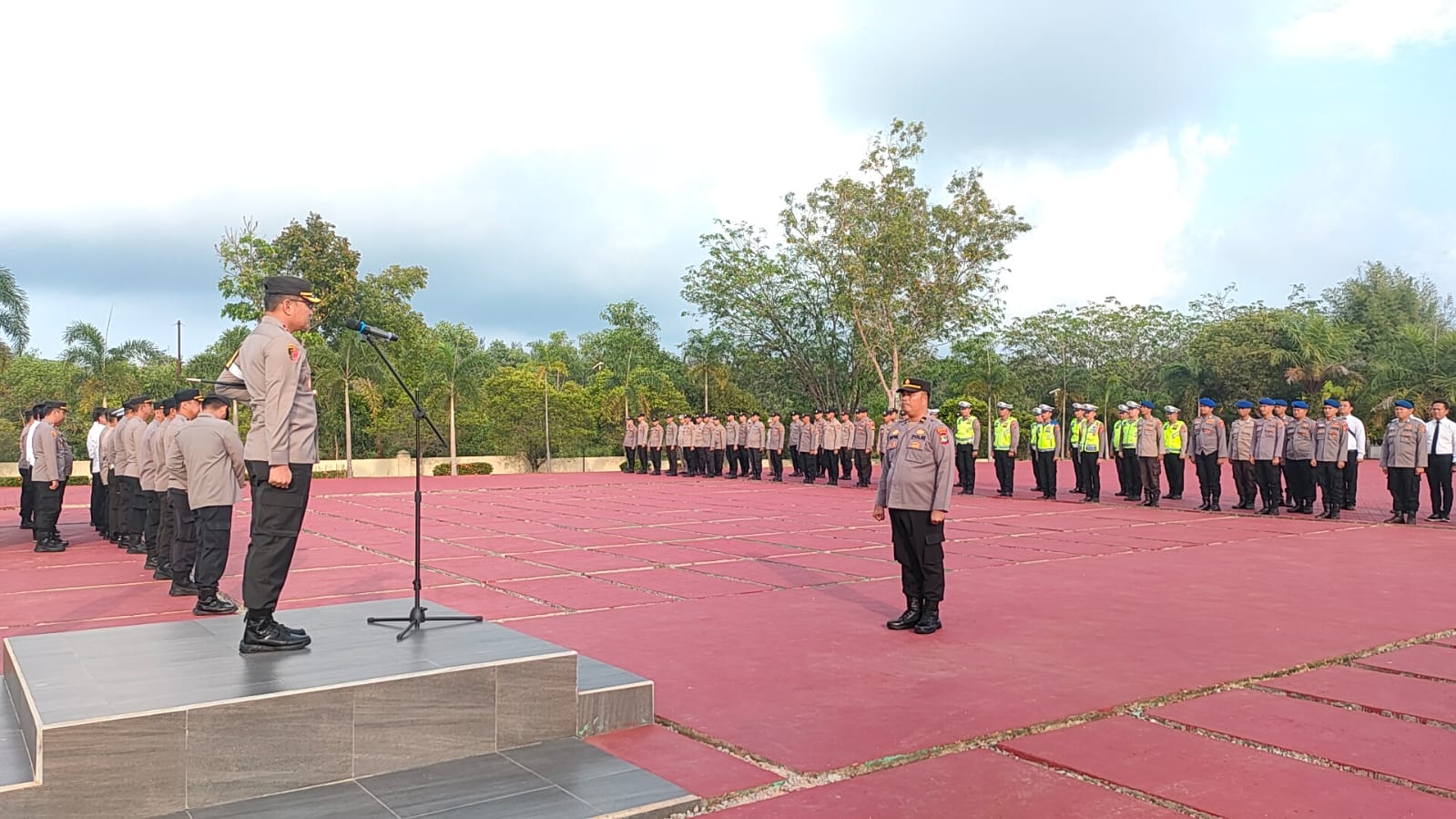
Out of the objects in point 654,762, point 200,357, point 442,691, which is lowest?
point 654,762

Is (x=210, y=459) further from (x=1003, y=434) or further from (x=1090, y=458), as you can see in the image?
(x=1003, y=434)

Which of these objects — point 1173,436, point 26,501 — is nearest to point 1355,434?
point 1173,436

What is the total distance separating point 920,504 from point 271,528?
3.51 metres

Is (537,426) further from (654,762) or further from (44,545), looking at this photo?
(654,762)

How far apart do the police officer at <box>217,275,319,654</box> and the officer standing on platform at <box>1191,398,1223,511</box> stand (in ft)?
43.3

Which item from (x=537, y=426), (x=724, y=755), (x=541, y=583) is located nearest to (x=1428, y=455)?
(x=541, y=583)

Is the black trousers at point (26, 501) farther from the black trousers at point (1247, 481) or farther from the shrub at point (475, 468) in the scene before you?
the black trousers at point (1247, 481)

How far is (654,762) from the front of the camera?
12.0ft

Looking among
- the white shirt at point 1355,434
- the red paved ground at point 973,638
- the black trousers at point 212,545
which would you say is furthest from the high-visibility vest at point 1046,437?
the black trousers at point 212,545

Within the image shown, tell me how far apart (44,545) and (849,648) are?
9.07m

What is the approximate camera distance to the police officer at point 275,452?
4078mm

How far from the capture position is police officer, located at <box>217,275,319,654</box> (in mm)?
4078

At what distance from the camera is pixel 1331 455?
13.4 m

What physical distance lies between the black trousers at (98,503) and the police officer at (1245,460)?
1478cm
